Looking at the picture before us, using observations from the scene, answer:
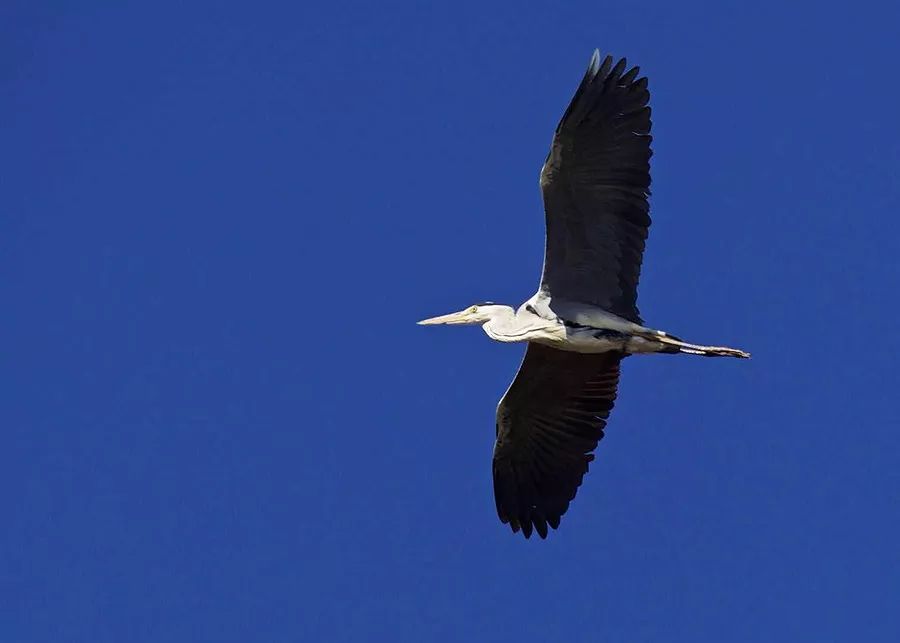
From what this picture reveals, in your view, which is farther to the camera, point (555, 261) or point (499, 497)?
point (499, 497)

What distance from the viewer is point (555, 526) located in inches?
608

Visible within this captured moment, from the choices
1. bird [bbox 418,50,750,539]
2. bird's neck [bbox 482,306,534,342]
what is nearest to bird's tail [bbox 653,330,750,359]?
bird [bbox 418,50,750,539]

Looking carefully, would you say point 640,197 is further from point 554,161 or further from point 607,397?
point 607,397

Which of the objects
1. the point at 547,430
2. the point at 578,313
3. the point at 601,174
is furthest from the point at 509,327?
the point at 601,174

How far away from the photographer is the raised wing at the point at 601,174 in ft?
45.3

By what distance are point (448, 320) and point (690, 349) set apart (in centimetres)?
295

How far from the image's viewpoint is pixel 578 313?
1433 centimetres

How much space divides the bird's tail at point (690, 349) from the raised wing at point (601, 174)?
765 mm

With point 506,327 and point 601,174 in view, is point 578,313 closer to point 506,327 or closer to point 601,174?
point 506,327

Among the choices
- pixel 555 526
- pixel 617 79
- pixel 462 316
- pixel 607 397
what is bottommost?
pixel 555 526

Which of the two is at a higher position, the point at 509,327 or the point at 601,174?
the point at 601,174

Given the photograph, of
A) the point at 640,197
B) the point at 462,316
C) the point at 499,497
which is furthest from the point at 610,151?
the point at 499,497

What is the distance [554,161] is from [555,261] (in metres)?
1.04

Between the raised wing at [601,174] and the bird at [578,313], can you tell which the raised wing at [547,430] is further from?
the raised wing at [601,174]
